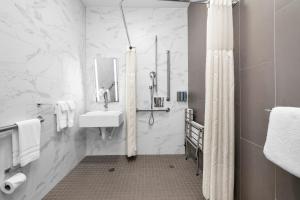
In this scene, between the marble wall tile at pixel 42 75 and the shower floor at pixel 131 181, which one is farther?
the shower floor at pixel 131 181

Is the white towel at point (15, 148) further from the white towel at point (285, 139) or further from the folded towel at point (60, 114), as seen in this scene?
the white towel at point (285, 139)

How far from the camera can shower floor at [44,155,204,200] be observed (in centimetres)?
209

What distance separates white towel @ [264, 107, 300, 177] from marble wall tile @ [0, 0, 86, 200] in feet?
6.14

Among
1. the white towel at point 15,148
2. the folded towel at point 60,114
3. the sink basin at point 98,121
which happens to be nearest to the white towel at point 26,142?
the white towel at point 15,148

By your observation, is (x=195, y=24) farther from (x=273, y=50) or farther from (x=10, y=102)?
(x=10, y=102)

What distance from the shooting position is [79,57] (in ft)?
10.3

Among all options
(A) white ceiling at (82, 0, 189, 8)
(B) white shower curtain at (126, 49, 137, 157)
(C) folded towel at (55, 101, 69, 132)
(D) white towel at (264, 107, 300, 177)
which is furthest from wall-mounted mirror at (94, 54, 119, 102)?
(D) white towel at (264, 107, 300, 177)

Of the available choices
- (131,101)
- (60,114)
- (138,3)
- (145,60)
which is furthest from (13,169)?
(138,3)

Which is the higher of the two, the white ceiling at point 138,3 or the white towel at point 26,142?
the white ceiling at point 138,3

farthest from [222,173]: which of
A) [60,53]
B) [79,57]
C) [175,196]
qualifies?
[79,57]

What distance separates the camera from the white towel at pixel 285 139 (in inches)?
33.8

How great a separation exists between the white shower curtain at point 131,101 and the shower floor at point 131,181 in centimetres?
30

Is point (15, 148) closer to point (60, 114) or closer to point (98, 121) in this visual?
point (60, 114)

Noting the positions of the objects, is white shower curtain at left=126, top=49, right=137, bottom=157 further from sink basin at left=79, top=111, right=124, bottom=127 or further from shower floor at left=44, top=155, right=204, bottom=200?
sink basin at left=79, top=111, right=124, bottom=127
